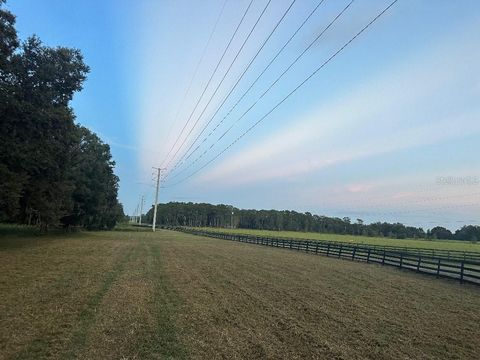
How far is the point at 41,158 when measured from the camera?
27.5 meters

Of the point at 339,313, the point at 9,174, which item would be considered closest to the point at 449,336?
the point at 339,313

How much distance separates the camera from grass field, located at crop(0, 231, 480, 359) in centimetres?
739

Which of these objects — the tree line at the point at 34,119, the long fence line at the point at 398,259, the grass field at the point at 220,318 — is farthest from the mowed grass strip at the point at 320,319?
the tree line at the point at 34,119

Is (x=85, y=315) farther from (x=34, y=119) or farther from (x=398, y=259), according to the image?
(x=398, y=259)

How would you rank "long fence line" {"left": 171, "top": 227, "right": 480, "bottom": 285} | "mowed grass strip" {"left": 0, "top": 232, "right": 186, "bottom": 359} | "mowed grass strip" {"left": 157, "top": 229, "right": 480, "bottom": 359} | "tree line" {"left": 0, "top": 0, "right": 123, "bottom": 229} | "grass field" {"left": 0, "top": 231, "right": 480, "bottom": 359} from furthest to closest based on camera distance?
"tree line" {"left": 0, "top": 0, "right": 123, "bottom": 229}
"long fence line" {"left": 171, "top": 227, "right": 480, "bottom": 285}
"mowed grass strip" {"left": 157, "top": 229, "right": 480, "bottom": 359}
"grass field" {"left": 0, "top": 231, "right": 480, "bottom": 359}
"mowed grass strip" {"left": 0, "top": 232, "right": 186, "bottom": 359}

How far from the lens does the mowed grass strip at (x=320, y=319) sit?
7691 millimetres

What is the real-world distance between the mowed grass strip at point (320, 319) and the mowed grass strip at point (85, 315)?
601 mm

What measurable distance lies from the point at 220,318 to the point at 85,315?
2.97 meters

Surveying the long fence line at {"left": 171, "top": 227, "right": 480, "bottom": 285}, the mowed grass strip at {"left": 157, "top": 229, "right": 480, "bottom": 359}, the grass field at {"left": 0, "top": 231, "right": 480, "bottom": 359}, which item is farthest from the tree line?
the long fence line at {"left": 171, "top": 227, "right": 480, "bottom": 285}

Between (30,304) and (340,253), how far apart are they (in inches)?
1120

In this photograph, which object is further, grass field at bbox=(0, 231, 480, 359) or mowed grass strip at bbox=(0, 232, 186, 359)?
grass field at bbox=(0, 231, 480, 359)

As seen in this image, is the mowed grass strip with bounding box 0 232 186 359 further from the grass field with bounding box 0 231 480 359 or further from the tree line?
the tree line

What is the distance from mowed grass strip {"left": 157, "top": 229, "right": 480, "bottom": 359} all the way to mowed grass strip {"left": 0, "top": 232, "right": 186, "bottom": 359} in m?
0.60

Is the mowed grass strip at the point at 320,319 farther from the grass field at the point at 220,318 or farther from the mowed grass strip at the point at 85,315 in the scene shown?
the mowed grass strip at the point at 85,315
